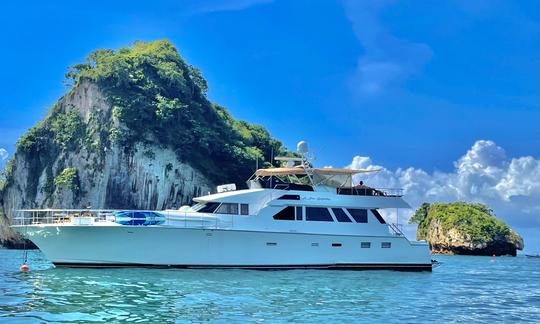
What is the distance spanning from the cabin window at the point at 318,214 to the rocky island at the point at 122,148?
89.9ft

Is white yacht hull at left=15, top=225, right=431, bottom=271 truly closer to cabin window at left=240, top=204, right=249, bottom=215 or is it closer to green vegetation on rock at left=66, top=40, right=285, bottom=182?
cabin window at left=240, top=204, right=249, bottom=215

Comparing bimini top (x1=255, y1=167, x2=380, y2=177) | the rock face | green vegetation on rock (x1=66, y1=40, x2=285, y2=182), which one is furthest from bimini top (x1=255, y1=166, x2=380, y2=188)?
the rock face

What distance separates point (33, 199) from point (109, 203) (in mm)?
9336

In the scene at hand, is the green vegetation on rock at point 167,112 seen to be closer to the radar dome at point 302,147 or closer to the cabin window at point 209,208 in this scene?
the radar dome at point 302,147

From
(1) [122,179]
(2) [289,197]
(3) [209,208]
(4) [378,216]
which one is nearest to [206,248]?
(3) [209,208]

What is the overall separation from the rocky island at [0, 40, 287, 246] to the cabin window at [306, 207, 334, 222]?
89.9 feet

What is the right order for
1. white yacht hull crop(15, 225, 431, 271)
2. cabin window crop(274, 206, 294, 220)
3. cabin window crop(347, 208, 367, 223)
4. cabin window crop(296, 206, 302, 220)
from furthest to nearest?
cabin window crop(347, 208, 367, 223), cabin window crop(296, 206, 302, 220), cabin window crop(274, 206, 294, 220), white yacht hull crop(15, 225, 431, 271)

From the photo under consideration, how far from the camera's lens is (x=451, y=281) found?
1955cm

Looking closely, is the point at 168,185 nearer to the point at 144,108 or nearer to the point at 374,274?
the point at 144,108

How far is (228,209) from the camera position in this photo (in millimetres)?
20984

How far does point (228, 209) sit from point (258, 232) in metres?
1.58

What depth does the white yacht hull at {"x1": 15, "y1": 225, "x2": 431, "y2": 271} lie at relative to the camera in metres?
19.3

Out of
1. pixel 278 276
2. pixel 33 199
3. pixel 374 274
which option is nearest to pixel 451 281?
pixel 374 274

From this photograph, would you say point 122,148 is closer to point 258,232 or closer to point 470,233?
point 258,232
